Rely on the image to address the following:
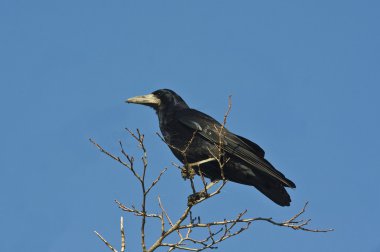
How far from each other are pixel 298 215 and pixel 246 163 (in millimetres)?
1812

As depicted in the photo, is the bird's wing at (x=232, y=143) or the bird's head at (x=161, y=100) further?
the bird's head at (x=161, y=100)

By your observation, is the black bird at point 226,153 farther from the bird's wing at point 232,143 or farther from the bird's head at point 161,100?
the bird's head at point 161,100

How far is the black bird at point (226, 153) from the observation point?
8.68 m

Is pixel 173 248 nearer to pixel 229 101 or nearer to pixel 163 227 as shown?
pixel 163 227

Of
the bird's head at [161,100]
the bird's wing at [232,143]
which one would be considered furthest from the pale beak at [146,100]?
the bird's wing at [232,143]

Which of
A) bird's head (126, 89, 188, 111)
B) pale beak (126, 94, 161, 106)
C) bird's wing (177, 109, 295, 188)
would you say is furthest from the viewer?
pale beak (126, 94, 161, 106)

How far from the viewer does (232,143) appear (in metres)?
8.97

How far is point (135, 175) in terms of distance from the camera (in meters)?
6.12

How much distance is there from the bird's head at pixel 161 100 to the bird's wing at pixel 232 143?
0.63m

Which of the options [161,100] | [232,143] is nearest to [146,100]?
[161,100]

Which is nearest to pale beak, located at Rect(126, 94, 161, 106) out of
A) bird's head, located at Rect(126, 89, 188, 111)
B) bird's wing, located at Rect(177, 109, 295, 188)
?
bird's head, located at Rect(126, 89, 188, 111)

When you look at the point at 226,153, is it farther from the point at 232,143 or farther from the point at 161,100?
the point at 161,100

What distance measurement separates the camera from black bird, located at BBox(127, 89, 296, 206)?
8680mm

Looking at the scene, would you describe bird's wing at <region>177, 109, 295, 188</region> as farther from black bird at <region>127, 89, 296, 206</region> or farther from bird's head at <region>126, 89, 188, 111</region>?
bird's head at <region>126, 89, 188, 111</region>
